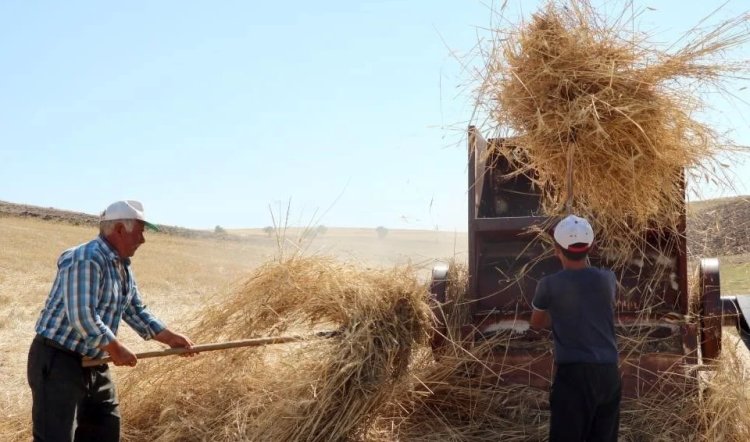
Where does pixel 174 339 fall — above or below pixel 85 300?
below

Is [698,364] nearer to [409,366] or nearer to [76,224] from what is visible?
[409,366]

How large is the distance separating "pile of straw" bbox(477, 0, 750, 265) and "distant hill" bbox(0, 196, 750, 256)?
1.51 feet

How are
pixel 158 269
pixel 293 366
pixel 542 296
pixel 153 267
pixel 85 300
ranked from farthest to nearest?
1. pixel 153 267
2. pixel 158 269
3. pixel 293 366
4. pixel 542 296
5. pixel 85 300

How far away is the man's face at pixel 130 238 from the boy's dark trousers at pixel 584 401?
1928 mm

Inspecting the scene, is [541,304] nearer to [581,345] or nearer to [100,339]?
[581,345]

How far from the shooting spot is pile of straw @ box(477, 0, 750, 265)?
429cm

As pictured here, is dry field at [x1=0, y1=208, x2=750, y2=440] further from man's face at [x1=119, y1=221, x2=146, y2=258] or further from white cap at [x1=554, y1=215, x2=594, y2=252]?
white cap at [x1=554, y1=215, x2=594, y2=252]

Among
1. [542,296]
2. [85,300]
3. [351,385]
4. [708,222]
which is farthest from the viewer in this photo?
[708,222]

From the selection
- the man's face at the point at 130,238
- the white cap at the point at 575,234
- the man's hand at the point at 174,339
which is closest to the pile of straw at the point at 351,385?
the man's hand at the point at 174,339

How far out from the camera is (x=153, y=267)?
1639 centimetres

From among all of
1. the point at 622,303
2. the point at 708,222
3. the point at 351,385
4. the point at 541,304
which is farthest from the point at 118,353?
the point at 708,222

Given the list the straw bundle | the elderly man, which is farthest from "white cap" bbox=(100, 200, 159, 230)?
the straw bundle

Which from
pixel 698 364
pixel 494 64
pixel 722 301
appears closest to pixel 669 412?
pixel 698 364

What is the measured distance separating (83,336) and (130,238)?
484 mm
